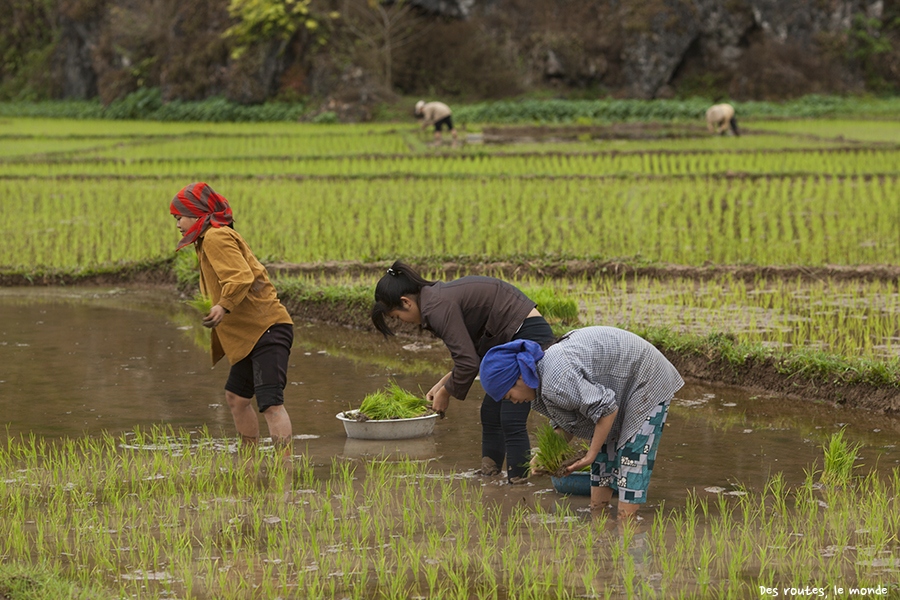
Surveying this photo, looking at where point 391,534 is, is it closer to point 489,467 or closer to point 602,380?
point 489,467

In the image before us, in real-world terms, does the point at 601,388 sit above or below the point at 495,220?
below

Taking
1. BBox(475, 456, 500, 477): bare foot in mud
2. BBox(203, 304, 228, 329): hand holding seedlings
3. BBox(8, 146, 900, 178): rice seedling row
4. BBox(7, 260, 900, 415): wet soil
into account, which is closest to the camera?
BBox(203, 304, 228, 329): hand holding seedlings

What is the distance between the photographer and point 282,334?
158 inches

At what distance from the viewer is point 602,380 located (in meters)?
3.19

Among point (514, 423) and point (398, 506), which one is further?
point (514, 423)

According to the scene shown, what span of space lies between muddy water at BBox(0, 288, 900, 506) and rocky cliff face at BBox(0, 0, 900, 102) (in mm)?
19623

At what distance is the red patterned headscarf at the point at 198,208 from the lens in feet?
12.6

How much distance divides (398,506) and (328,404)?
1.58 metres

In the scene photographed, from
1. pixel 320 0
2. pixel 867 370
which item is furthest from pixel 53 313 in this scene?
pixel 320 0

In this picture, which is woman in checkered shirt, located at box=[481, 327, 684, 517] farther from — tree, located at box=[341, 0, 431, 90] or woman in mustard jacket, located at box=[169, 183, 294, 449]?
tree, located at box=[341, 0, 431, 90]

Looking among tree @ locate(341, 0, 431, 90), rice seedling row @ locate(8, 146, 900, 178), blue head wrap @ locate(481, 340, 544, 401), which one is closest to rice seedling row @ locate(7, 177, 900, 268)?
rice seedling row @ locate(8, 146, 900, 178)

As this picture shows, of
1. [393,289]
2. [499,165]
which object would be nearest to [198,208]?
[393,289]

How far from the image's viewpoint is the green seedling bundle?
110 inches

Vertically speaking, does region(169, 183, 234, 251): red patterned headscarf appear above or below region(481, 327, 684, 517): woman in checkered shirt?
above
